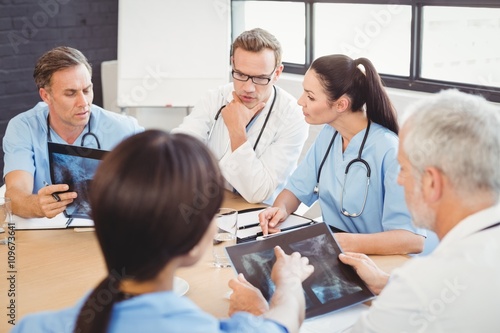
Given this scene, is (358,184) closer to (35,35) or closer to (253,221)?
(253,221)

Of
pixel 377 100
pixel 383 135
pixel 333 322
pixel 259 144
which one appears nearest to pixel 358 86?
pixel 377 100

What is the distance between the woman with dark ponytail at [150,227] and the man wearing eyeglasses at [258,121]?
1.51m

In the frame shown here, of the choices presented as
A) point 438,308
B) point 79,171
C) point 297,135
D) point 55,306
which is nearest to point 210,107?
point 297,135

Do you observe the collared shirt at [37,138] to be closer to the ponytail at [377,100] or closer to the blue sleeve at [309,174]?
the blue sleeve at [309,174]

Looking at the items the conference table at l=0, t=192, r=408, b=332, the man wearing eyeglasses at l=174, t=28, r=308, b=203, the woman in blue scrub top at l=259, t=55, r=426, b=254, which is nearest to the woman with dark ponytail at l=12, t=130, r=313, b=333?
the conference table at l=0, t=192, r=408, b=332

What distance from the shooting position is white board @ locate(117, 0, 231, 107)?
13.3 feet

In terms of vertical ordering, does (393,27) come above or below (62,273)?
above

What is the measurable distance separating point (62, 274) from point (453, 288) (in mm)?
1104

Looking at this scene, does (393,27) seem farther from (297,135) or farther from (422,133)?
(422,133)

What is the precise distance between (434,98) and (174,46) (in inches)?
114

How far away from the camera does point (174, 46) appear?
4082mm

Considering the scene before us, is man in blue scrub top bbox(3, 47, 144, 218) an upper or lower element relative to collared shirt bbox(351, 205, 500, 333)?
upper

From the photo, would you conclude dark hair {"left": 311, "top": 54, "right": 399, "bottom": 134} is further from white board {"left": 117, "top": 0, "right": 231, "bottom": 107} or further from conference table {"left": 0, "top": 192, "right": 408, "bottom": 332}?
white board {"left": 117, "top": 0, "right": 231, "bottom": 107}

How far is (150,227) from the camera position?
942mm
